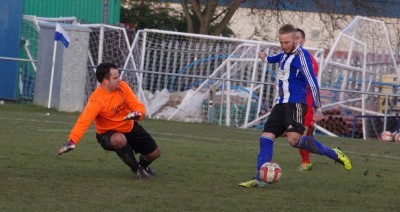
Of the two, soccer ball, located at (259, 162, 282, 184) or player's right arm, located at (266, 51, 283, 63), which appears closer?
soccer ball, located at (259, 162, 282, 184)

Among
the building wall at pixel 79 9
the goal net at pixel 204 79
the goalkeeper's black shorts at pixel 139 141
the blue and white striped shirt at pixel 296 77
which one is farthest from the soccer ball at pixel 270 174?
the building wall at pixel 79 9

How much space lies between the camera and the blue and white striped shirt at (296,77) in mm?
10078

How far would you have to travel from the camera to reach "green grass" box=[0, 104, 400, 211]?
27.3 ft

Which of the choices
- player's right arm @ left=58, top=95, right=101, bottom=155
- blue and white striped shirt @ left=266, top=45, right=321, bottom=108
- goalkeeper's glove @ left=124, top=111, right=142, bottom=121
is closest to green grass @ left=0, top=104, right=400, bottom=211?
player's right arm @ left=58, top=95, right=101, bottom=155

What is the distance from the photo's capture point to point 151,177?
10312 millimetres

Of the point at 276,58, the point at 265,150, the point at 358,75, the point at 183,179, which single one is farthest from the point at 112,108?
the point at 358,75

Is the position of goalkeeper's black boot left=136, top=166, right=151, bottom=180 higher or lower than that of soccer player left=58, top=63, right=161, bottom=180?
lower

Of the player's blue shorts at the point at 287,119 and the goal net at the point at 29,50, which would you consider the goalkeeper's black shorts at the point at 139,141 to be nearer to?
the player's blue shorts at the point at 287,119

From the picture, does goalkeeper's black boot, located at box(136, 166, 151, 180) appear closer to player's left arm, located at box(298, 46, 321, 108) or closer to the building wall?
player's left arm, located at box(298, 46, 321, 108)

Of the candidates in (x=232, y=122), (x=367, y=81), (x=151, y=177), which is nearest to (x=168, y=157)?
(x=151, y=177)

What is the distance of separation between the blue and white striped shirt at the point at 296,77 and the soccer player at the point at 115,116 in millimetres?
1489

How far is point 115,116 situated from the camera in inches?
396

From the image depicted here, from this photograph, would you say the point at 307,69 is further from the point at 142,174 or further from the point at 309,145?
the point at 142,174

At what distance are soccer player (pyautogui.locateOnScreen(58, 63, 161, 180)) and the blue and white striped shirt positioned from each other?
1.49m
